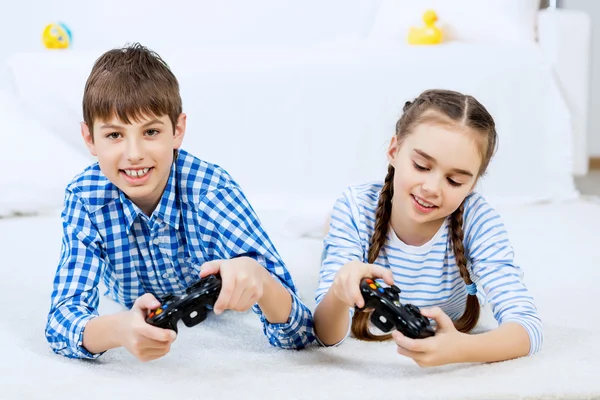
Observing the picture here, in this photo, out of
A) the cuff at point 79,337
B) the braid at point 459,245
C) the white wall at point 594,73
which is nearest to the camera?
the cuff at point 79,337

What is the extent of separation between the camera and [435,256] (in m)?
1.09

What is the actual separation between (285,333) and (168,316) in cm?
21

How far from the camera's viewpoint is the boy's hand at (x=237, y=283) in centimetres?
87

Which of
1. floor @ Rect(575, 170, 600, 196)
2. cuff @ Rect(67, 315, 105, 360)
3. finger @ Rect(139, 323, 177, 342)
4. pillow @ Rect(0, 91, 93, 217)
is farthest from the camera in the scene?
floor @ Rect(575, 170, 600, 196)

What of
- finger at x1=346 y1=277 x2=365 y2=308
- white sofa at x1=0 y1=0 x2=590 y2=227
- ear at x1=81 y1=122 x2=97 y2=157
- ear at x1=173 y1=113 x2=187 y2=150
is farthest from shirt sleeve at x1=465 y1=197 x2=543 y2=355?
white sofa at x1=0 y1=0 x2=590 y2=227

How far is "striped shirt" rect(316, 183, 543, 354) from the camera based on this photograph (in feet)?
3.40

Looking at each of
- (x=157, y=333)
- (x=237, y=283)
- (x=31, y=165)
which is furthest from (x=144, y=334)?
(x=31, y=165)

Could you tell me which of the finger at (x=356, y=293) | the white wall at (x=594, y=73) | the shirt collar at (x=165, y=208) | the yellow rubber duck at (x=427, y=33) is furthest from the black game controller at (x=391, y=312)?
the white wall at (x=594, y=73)

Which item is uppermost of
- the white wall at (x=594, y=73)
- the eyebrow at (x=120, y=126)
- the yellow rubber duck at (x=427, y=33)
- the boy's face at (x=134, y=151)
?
the eyebrow at (x=120, y=126)

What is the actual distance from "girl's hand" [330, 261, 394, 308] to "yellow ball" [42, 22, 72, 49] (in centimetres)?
199

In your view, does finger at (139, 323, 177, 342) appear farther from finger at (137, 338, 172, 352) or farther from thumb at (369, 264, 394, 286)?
thumb at (369, 264, 394, 286)

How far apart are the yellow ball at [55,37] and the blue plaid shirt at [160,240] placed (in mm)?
1640

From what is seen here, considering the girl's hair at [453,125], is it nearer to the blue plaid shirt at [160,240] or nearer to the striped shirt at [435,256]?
the striped shirt at [435,256]

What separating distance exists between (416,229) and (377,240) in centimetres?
6
